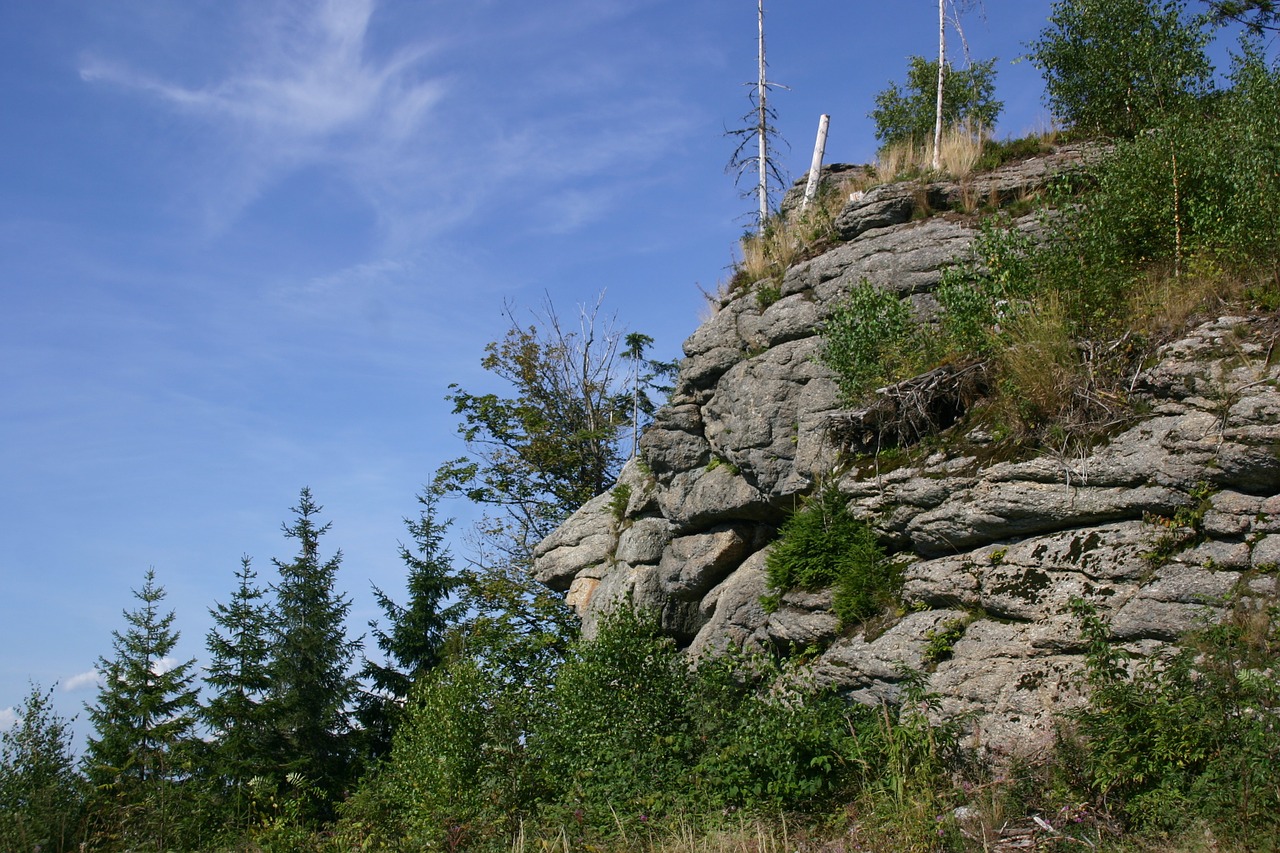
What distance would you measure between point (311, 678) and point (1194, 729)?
62.1 feet

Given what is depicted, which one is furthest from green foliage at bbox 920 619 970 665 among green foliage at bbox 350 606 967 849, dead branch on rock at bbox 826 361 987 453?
dead branch on rock at bbox 826 361 987 453

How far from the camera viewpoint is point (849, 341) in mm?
11289

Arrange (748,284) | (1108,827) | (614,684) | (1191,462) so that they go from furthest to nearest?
(748,284)
(614,684)
(1191,462)
(1108,827)

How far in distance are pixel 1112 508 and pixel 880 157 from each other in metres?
10.6

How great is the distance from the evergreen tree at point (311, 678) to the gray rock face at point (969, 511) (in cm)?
1069

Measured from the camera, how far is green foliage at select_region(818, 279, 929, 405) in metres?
11.0

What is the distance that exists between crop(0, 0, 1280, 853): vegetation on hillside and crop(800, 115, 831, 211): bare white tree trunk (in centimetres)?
87

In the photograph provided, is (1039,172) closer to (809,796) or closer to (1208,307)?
(1208,307)

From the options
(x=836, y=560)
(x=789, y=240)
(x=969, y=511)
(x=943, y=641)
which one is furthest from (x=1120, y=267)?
(x=789, y=240)

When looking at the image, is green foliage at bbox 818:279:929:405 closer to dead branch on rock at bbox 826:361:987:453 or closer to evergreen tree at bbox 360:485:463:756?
dead branch on rock at bbox 826:361:987:453

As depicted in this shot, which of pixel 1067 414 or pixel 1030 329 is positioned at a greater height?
pixel 1030 329

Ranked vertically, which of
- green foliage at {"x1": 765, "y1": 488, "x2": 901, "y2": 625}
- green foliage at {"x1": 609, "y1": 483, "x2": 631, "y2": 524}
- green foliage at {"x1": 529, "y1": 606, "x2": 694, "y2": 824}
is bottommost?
green foliage at {"x1": 529, "y1": 606, "x2": 694, "y2": 824}

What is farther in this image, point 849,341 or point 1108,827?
point 849,341

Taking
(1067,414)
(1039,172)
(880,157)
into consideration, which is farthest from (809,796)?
(880,157)
